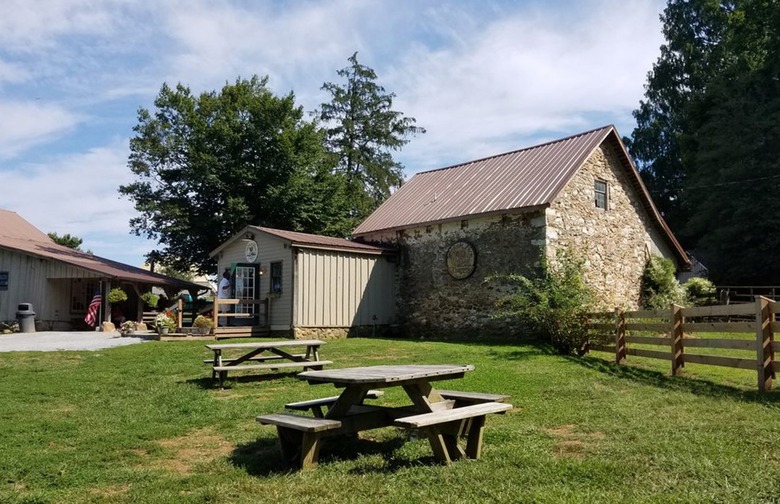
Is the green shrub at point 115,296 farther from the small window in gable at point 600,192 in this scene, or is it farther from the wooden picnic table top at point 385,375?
the wooden picnic table top at point 385,375

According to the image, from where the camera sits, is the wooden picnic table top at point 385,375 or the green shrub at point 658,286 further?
the green shrub at point 658,286

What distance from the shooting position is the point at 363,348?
14945 mm

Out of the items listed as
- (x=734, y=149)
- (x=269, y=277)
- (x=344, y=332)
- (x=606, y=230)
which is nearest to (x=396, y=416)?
(x=344, y=332)

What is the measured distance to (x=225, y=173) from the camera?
3058 centimetres

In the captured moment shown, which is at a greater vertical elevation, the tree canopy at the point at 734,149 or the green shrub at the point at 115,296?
the tree canopy at the point at 734,149

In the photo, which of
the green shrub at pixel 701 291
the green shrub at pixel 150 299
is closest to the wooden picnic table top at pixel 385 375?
the green shrub at pixel 150 299

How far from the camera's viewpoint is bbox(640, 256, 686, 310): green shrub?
20.5 meters

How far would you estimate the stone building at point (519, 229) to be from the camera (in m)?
17.7

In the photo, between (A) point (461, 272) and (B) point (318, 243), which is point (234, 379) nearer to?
(B) point (318, 243)

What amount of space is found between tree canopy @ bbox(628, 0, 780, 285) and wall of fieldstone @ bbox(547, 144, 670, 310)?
10386 millimetres

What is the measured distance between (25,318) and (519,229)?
16673 millimetres

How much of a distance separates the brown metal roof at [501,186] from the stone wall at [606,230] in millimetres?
376

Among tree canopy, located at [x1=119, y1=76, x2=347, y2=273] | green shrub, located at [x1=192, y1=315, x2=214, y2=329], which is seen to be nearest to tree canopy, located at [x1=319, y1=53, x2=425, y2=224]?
tree canopy, located at [x1=119, y1=76, x2=347, y2=273]

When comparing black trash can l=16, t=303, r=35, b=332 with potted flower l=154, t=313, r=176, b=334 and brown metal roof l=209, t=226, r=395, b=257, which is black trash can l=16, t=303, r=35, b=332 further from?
brown metal roof l=209, t=226, r=395, b=257
